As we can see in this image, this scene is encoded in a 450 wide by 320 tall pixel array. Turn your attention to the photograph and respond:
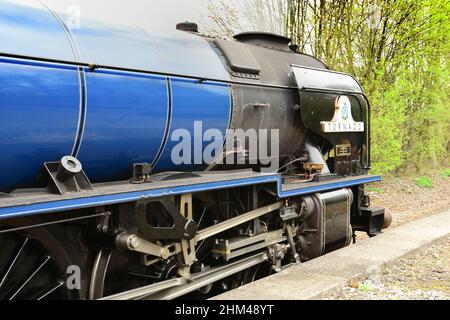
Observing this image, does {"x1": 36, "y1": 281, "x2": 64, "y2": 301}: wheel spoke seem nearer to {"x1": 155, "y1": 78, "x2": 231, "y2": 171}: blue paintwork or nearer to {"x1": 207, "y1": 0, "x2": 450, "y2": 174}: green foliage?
{"x1": 155, "y1": 78, "x2": 231, "y2": 171}: blue paintwork

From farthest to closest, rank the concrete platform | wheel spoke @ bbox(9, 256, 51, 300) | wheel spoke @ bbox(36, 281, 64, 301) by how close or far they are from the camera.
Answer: the concrete platform, wheel spoke @ bbox(36, 281, 64, 301), wheel spoke @ bbox(9, 256, 51, 300)

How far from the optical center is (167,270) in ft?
13.0

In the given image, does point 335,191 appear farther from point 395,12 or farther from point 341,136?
point 395,12

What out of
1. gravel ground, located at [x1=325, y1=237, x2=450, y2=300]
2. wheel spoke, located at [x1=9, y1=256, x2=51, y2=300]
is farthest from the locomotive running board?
gravel ground, located at [x1=325, y1=237, x2=450, y2=300]

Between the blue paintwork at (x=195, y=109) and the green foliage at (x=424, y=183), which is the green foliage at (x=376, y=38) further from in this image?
the blue paintwork at (x=195, y=109)

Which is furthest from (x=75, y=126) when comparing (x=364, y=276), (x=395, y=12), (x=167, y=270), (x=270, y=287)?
(x=395, y=12)

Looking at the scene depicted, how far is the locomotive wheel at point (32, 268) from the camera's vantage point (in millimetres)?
3123

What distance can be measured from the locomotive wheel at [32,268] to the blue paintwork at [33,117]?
39 cm

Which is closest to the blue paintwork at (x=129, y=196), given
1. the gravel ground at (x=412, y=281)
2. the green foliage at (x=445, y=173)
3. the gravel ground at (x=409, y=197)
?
the gravel ground at (x=412, y=281)

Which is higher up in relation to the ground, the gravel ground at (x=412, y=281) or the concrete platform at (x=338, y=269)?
the concrete platform at (x=338, y=269)

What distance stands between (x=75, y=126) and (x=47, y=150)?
0.81ft

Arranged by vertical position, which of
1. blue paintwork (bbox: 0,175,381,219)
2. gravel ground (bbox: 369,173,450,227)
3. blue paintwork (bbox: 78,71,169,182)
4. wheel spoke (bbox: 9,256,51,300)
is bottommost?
gravel ground (bbox: 369,173,450,227)

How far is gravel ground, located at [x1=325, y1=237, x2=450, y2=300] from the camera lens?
4207mm

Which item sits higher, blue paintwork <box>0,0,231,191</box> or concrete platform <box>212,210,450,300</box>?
blue paintwork <box>0,0,231,191</box>
